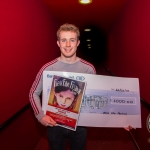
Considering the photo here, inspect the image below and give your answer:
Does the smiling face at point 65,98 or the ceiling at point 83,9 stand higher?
the ceiling at point 83,9

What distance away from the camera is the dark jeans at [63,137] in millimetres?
1525

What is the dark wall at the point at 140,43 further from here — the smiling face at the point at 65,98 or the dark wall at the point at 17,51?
the dark wall at the point at 17,51

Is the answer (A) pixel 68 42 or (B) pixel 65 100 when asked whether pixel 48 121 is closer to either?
(B) pixel 65 100

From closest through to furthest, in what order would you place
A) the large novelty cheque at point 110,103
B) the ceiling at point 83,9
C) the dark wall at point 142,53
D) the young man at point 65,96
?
the young man at point 65,96 → the large novelty cheque at point 110,103 → the dark wall at point 142,53 → the ceiling at point 83,9

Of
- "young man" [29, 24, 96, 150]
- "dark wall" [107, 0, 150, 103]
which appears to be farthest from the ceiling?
"young man" [29, 24, 96, 150]

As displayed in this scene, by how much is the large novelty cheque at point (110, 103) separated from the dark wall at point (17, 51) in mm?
989

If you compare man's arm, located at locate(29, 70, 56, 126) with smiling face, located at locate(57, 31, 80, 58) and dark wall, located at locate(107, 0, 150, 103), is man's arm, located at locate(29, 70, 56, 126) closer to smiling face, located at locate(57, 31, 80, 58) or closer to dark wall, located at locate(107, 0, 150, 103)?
smiling face, located at locate(57, 31, 80, 58)

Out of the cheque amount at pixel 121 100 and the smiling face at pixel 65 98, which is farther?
the cheque amount at pixel 121 100

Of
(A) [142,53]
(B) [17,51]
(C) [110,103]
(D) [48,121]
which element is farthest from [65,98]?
(A) [142,53]

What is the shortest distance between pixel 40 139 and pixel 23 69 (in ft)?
4.58

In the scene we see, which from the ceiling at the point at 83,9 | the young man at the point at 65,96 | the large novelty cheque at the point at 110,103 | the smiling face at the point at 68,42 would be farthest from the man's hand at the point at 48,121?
the ceiling at the point at 83,9

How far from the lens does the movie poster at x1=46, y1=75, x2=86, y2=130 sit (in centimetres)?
138

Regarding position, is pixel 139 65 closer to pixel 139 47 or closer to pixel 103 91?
pixel 139 47

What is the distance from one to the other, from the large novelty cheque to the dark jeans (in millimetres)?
122
